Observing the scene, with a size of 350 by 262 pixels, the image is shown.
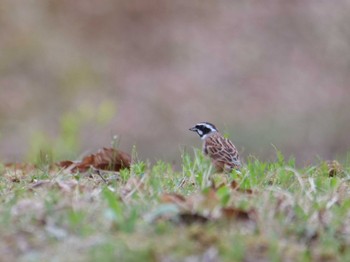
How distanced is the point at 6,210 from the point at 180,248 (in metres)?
1.17

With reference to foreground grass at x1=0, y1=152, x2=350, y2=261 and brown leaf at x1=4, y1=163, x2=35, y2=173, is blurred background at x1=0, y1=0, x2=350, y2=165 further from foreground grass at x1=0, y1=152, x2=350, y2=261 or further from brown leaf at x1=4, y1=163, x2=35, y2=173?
foreground grass at x1=0, y1=152, x2=350, y2=261

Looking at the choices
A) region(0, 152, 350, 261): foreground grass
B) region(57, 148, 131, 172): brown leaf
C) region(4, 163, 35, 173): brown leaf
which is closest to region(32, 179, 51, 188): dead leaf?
region(0, 152, 350, 261): foreground grass

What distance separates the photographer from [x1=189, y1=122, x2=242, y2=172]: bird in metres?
7.22

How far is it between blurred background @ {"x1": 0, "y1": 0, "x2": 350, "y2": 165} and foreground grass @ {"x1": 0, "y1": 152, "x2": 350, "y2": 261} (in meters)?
9.57

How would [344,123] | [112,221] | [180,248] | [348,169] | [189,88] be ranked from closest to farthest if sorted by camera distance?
[180,248] < [112,221] < [348,169] < [344,123] < [189,88]

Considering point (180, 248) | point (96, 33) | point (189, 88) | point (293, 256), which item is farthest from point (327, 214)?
point (96, 33)

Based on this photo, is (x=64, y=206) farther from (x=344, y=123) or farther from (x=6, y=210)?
(x=344, y=123)

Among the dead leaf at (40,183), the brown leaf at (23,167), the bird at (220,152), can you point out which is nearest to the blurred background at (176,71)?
the brown leaf at (23,167)

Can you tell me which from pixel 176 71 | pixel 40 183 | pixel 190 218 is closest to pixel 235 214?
pixel 190 218

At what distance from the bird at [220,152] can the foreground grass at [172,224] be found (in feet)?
4.60

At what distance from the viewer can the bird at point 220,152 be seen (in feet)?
23.7

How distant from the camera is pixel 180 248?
423 cm

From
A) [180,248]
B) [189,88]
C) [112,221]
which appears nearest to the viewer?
[180,248]

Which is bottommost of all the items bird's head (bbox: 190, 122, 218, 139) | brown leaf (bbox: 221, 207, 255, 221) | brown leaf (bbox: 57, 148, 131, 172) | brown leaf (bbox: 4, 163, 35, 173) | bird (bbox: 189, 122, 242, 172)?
brown leaf (bbox: 4, 163, 35, 173)
